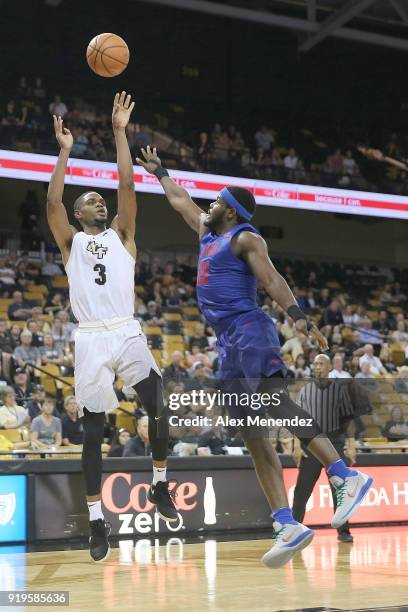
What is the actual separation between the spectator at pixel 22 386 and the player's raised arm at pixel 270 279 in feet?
22.7

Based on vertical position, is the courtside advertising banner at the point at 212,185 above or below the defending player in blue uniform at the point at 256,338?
above

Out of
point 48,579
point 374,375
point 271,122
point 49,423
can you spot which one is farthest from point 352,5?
point 48,579

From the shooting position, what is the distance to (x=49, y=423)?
10.9 metres

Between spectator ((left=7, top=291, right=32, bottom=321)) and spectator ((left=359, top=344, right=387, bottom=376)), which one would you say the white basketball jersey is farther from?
spectator ((left=359, top=344, right=387, bottom=376))

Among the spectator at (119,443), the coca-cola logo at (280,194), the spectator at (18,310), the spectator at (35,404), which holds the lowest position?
the spectator at (119,443)

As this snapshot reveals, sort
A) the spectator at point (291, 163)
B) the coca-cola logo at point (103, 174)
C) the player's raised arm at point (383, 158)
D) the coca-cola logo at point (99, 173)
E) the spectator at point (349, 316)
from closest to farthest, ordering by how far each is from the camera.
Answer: the coca-cola logo at point (99, 173), the coca-cola logo at point (103, 174), the spectator at point (349, 316), the spectator at point (291, 163), the player's raised arm at point (383, 158)

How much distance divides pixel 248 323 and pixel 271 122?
19.8 meters

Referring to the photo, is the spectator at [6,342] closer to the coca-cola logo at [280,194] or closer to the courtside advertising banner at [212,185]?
the courtside advertising banner at [212,185]

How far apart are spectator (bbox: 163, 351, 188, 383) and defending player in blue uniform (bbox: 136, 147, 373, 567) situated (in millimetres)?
6782

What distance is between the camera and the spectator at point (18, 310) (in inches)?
621

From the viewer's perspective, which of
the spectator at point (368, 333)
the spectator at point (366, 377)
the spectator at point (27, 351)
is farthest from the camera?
the spectator at point (368, 333)

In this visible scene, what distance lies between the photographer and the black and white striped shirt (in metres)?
8.82

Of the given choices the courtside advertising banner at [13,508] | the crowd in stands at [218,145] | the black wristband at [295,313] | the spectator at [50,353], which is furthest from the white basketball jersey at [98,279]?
the crowd in stands at [218,145]

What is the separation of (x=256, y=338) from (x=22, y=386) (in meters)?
7.19
